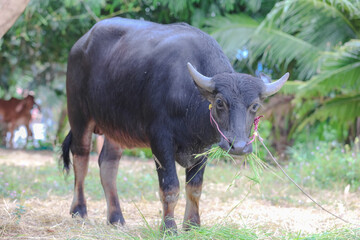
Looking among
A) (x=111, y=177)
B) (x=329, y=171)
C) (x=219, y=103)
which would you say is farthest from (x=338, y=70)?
(x=219, y=103)

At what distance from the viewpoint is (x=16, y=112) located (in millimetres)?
13570

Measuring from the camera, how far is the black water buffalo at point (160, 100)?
129 inches

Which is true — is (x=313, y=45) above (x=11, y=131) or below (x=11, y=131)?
above

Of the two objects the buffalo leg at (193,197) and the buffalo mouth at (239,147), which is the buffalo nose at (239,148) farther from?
the buffalo leg at (193,197)

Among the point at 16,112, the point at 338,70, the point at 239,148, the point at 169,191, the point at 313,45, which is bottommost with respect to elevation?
the point at 16,112

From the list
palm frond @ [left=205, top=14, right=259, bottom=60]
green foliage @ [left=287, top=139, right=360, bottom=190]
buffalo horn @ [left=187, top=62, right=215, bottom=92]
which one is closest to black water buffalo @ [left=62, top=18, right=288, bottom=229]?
buffalo horn @ [left=187, top=62, right=215, bottom=92]

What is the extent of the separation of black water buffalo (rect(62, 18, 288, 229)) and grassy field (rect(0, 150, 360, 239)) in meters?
0.30

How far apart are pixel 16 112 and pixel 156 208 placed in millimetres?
9369

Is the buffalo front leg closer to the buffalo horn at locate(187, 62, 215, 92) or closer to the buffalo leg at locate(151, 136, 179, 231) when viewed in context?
the buffalo leg at locate(151, 136, 179, 231)

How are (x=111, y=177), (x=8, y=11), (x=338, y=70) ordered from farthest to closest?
(x=338, y=70) < (x=111, y=177) < (x=8, y=11)

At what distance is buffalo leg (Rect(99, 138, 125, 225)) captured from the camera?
439cm

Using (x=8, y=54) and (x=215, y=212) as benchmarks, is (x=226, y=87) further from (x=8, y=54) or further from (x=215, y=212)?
(x=8, y=54)

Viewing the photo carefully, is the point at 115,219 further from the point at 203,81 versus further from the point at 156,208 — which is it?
the point at 203,81

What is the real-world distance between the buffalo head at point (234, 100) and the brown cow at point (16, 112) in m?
11.1
